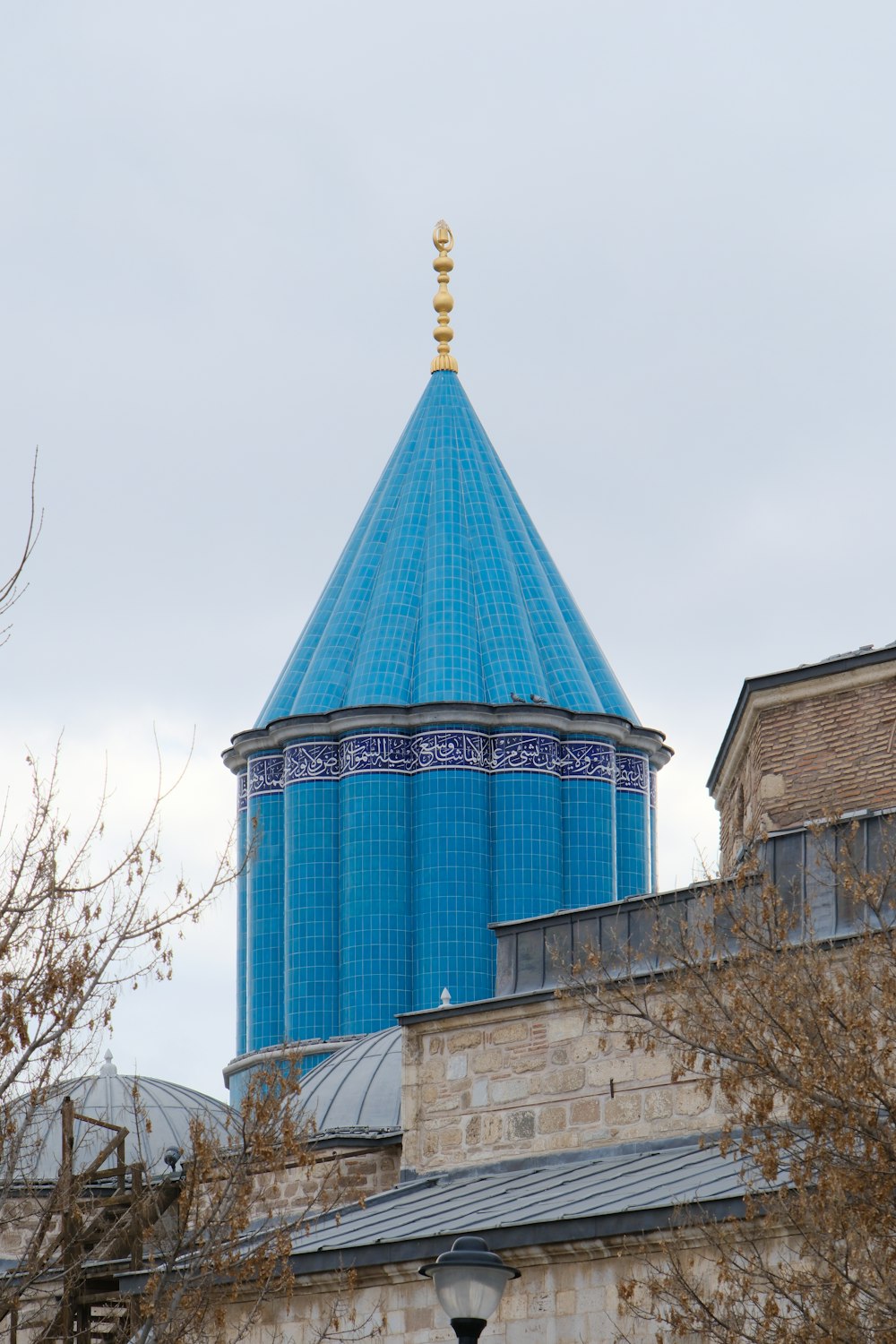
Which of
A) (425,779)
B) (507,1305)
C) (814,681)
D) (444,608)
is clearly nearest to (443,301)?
(444,608)

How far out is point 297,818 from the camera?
76.8 ft

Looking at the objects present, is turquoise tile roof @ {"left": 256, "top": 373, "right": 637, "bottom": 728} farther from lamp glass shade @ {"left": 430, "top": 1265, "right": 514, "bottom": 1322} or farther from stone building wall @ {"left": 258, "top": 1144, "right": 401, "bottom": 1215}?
lamp glass shade @ {"left": 430, "top": 1265, "right": 514, "bottom": 1322}

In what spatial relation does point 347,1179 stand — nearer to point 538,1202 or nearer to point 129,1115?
point 538,1202

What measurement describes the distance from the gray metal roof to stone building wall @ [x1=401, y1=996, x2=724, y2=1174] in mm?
137

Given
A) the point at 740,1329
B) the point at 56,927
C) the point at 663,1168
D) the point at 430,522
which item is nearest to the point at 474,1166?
the point at 663,1168

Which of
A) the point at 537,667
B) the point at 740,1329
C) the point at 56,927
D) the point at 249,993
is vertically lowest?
the point at 740,1329

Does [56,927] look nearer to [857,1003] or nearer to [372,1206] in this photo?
[857,1003]

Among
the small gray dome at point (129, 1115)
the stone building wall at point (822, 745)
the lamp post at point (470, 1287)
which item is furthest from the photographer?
the small gray dome at point (129, 1115)

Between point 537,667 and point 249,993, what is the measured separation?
4.67 meters

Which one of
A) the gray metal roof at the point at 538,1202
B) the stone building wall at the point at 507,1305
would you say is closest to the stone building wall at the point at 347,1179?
the gray metal roof at the point at 538,1202

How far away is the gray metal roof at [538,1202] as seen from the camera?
9625 millimetres

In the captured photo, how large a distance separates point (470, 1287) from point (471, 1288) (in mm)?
10

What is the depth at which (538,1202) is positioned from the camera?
420 inches

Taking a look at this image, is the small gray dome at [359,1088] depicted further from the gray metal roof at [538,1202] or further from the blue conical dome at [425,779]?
the gray metal roof at [538,1202]
